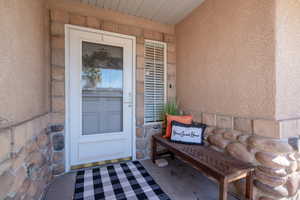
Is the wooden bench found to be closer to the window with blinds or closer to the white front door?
the window with blinds

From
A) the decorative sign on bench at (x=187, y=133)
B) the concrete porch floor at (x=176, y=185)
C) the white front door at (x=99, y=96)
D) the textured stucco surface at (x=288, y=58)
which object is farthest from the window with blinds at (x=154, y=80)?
the textured stucco surface at (x=288, y=58)

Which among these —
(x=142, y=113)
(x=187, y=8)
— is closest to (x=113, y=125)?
(x=142, y=113)

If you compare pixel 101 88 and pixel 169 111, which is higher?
pixel 101 88

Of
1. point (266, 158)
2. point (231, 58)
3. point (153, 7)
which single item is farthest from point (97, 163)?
point (153, 7)

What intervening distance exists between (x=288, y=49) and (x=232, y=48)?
475 millimetres

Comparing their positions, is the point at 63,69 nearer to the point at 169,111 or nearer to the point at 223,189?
the point at 169,111

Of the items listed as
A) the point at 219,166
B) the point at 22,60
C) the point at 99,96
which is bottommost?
the point at 219,166

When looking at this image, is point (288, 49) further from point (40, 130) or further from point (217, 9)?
point (40, 130)

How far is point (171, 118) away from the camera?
2086 millimetres

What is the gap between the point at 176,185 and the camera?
1634 mm

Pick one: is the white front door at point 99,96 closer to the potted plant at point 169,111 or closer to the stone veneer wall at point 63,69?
the stone veneer wall at point 63,69

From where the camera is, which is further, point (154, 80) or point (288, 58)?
point (154, 80)

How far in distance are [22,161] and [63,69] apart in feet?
4.19

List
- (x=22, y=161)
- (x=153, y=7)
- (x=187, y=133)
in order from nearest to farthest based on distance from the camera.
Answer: (x=22, y=161)
(x=187, y=133)
(x=153, y=7)
